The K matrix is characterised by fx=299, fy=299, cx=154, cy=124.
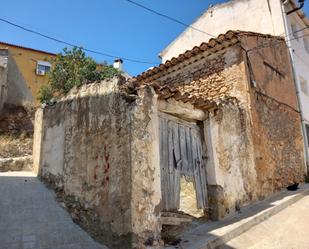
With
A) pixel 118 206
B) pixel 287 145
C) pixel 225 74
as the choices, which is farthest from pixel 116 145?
pixel 287 145

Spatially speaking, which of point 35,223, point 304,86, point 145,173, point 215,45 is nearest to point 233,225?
point 145,173

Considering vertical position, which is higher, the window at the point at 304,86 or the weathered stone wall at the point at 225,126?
the window at the point at 304,86

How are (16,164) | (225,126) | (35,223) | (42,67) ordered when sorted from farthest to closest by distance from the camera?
1. (42,67)
2. (16,164)
3. (225,126)
4. (35,223)

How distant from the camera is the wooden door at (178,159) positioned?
5.38 m

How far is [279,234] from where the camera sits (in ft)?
18.4

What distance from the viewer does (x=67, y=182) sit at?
20.0ft

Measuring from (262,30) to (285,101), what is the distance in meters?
2.93

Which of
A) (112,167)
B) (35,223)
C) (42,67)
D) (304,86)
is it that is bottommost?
(35,223)

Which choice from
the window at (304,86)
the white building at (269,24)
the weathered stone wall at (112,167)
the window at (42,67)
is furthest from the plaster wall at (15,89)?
the window at (304,86)

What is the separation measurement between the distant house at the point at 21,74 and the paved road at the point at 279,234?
15.6m

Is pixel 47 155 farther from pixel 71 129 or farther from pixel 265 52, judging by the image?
pixel 265 52

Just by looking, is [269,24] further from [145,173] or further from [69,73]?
[69,73]

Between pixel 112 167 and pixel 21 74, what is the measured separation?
17.7m

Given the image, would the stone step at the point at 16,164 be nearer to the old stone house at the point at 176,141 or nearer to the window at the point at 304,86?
the old stone house at the point at 176,141
